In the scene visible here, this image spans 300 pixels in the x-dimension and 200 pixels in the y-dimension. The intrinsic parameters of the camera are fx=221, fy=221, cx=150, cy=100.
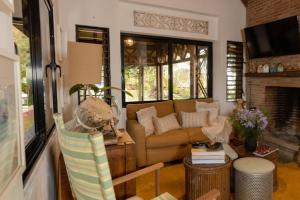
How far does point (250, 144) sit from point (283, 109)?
8.35ft

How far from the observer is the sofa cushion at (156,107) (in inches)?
143

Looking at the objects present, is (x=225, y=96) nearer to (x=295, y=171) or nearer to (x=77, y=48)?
(x=295, y=171)

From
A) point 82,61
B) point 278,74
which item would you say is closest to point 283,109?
point 278,74

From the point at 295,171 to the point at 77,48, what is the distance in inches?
127

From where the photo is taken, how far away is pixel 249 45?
4559mm

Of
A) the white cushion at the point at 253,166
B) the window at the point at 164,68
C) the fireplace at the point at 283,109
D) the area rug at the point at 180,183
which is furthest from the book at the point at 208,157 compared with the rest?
the fireplace at the point at 283,109

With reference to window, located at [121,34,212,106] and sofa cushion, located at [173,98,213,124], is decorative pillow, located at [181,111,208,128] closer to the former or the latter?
sofa cushion, located at [173,98,213,124]

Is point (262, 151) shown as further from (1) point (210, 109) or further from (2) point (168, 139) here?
(1) point (210, 109)

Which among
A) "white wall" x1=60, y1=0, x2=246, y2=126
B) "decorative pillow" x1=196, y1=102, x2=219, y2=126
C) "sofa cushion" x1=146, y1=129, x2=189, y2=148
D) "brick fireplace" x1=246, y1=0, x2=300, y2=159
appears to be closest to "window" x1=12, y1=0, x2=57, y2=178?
"white wall" x1=60, y1=0, x2=246, y2=126

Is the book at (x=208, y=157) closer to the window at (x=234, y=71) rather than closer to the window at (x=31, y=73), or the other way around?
the window at (x=31, y=73)

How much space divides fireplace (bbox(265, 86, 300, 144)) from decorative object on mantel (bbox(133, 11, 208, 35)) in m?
1.86

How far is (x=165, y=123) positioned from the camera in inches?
138

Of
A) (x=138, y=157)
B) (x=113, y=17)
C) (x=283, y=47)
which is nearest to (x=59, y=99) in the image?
(x=138, y=157)

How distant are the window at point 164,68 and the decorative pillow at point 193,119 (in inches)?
29.1
